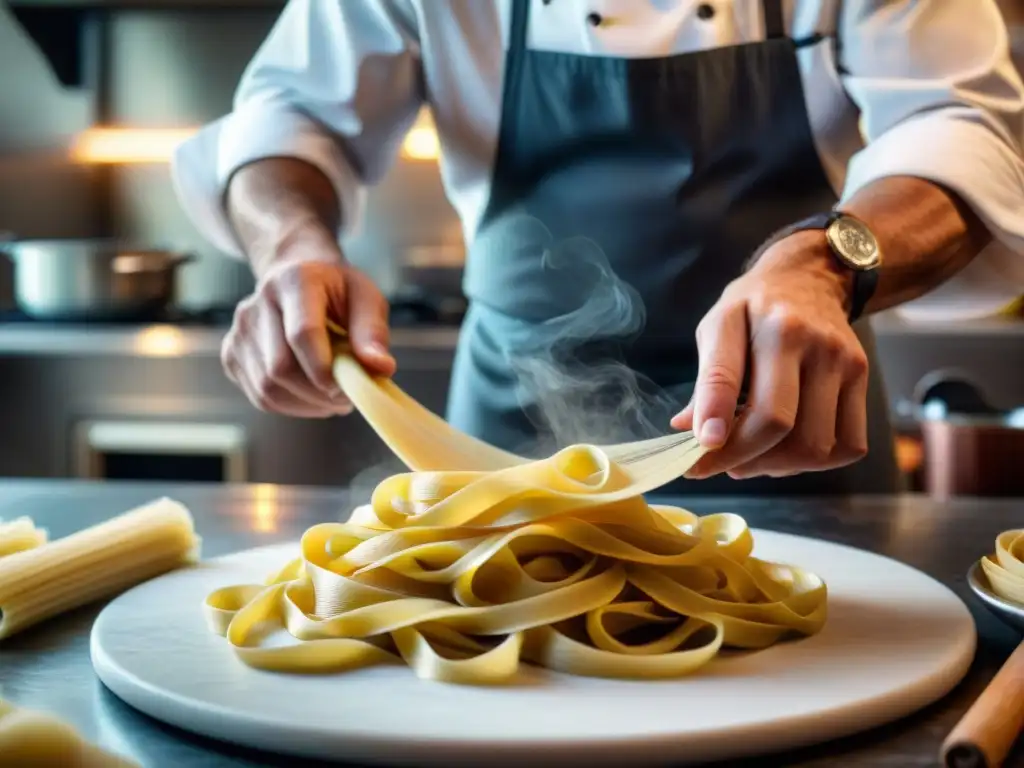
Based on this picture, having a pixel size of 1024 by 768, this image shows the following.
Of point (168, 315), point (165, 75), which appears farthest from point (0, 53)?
point (168, 315)

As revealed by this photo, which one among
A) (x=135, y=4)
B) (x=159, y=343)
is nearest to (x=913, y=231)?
(x=159, y=343)

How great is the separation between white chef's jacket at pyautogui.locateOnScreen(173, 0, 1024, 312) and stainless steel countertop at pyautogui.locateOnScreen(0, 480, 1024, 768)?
0.32m

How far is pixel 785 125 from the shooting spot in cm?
166

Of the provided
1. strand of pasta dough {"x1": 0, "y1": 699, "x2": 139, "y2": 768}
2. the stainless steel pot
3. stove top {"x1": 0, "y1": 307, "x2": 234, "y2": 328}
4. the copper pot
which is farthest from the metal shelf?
strand of pasta dough {"x1": 0, "y1": 699, "x2": 139, "y2": 768}

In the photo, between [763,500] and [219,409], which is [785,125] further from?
[219,409]

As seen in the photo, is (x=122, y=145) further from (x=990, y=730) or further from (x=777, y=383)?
(x=990, y=730)

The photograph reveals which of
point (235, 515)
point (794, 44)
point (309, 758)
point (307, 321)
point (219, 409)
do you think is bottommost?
point (219, 409)

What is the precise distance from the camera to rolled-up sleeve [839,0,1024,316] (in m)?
1.38

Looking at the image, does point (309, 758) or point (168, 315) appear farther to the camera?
point (168, 315)

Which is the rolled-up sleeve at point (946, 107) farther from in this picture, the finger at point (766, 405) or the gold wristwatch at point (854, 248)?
the finger at point (766, 405)

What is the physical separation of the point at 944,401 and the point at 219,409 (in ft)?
5.19

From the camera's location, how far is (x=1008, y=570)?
94cm

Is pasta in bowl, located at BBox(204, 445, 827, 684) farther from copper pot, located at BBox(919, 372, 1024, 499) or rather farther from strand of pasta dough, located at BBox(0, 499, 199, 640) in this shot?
copper pot, located at BBox(919, 372, 1024, 499)

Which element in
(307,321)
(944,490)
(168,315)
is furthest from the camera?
(168,315)
